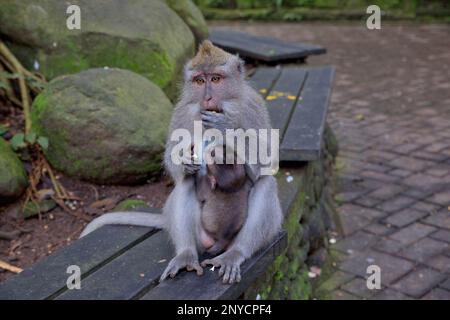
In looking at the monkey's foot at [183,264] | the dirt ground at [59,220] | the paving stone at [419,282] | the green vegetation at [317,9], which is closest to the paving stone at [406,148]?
the paving stone at [419,282]

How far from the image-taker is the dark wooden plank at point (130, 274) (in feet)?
7.39

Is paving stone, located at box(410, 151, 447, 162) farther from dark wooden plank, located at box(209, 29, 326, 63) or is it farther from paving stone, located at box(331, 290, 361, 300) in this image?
paving stone, located at box(331, 290, 361, 300)

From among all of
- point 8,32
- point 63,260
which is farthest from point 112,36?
point 63,260

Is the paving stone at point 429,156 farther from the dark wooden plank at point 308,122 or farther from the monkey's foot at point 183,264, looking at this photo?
the monkey's foot at point 183,264

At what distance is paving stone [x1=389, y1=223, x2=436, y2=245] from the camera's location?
4.28 metres

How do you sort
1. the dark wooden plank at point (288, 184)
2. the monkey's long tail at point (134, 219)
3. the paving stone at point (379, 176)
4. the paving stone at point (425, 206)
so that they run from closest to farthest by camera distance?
the monkey's long tail at point (134, 219), the dark wooden plank at point (288, 184), the paving stone at point (425, 206), the paving stone at point (379, 176)

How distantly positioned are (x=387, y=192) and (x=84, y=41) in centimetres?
266

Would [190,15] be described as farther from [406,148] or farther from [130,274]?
[130,274]

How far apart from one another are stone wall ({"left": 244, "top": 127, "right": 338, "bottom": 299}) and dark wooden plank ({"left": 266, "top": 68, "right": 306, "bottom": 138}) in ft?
1.25

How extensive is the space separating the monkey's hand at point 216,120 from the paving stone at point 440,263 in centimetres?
203

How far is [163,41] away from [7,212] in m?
1.76

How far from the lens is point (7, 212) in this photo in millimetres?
3453

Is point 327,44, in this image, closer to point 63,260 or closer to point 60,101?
point 60,101

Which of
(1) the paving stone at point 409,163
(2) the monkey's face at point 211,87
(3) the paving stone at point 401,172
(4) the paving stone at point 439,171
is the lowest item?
(3) the paving stone at point 401,172
